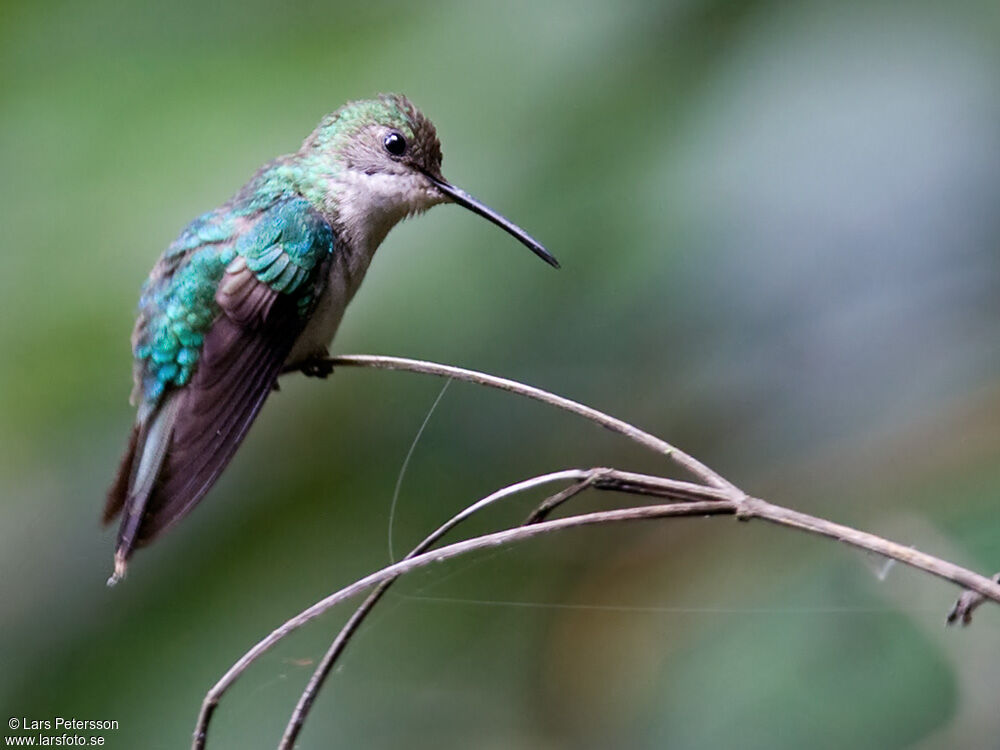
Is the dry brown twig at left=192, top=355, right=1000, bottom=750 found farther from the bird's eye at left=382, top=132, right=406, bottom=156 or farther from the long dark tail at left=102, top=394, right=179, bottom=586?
the bird's eye at left=382, top=132, right=406, bottom=156

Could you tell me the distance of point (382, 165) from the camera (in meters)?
1.83

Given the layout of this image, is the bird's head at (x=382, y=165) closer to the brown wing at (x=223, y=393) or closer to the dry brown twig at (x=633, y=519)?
the brown wing at (x=223, y=393)

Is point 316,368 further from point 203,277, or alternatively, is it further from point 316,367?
point 203,277

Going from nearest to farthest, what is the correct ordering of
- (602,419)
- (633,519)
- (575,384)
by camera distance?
1. (633,519)
2. (602,419)
3. (575,384)

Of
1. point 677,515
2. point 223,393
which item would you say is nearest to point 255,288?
point 223,393

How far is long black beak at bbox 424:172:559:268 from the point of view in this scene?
1.70 meters

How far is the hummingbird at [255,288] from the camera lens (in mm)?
1461

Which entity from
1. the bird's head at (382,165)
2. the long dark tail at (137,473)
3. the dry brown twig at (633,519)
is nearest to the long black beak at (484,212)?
the bird's head at (382,165)

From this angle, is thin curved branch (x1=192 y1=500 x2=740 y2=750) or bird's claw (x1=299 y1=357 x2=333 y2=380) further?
bird's claw (x1=299 y1=357 x2=333 y2=380)

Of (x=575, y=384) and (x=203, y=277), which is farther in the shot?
(x=575, y=384)

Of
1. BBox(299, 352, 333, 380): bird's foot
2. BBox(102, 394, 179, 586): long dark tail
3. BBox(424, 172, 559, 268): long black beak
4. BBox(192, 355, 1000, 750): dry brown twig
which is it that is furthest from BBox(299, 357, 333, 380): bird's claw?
BBox(192, 355, 1000, 750): dry brown twig

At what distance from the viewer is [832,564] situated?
1851 millimetres

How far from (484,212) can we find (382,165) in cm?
23

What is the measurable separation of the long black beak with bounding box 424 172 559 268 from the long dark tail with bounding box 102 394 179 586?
530 mm
